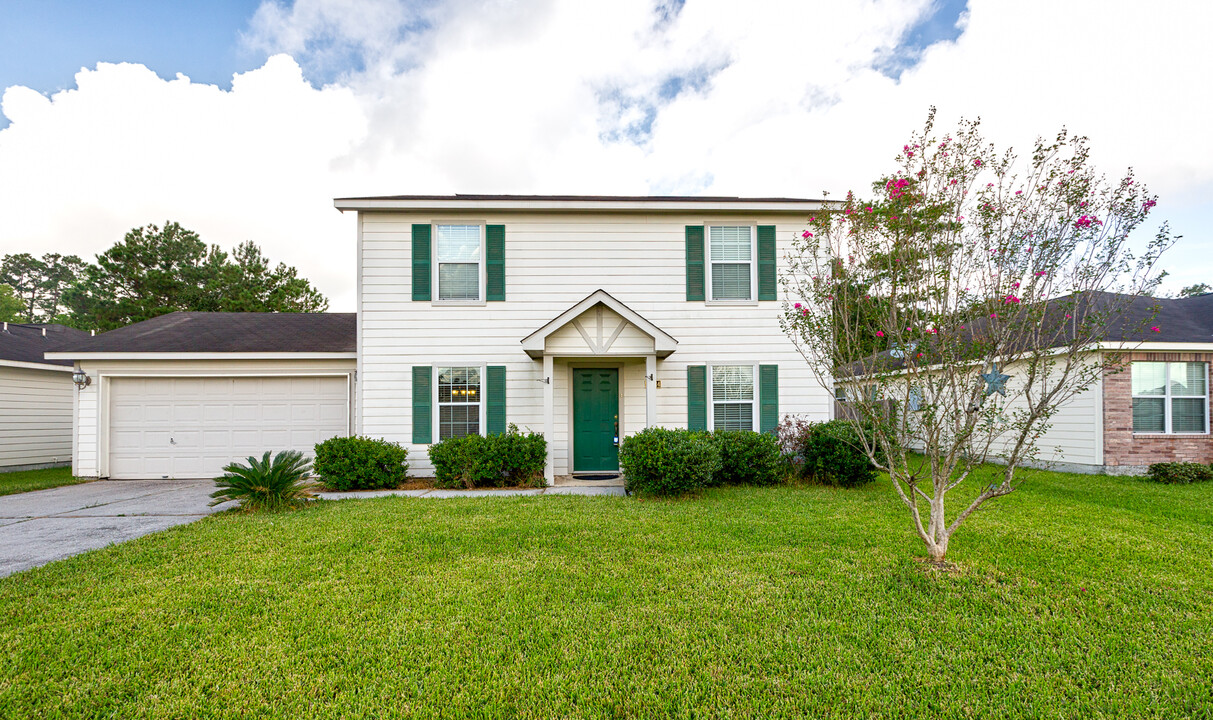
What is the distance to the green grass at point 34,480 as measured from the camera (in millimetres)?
9398

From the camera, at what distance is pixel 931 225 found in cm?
409

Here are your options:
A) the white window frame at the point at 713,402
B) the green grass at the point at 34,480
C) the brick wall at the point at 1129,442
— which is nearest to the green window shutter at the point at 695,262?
the white window frame at the point at 713,402

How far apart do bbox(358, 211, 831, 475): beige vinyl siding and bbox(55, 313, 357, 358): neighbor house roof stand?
5.96 ft

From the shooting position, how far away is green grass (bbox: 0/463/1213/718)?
8.29ft

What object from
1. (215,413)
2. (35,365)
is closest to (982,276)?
(215,413)

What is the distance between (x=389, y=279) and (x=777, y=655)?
8993mm

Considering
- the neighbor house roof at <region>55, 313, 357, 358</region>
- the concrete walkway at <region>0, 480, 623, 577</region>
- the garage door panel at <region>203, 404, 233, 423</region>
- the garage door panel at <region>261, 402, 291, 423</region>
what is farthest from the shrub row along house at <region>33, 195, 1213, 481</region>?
the garage door panel at <region>261, 402, 291, 423</region>

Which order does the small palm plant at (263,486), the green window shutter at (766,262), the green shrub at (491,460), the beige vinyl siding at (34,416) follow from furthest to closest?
the beige vinyl siding at (34,416) < the green window shutter at (766,262) < the green shrub at (491,460) < the small palm plant at (263,486)

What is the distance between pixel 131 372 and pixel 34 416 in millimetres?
5081

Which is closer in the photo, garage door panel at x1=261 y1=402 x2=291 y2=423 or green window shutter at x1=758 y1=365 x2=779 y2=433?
green window shutter at x1=758 y1=365 x2=779 y2=433

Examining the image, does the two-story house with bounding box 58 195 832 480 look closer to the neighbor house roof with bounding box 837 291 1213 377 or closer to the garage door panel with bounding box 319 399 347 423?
the garage door panel with bounding box 319 399 347 423

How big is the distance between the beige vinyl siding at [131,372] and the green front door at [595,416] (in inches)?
196

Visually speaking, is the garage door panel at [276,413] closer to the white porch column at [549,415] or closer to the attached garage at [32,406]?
the white porch column at [549,415]

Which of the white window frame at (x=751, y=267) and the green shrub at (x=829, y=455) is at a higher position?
the white window frame at (x=751, y=267)
